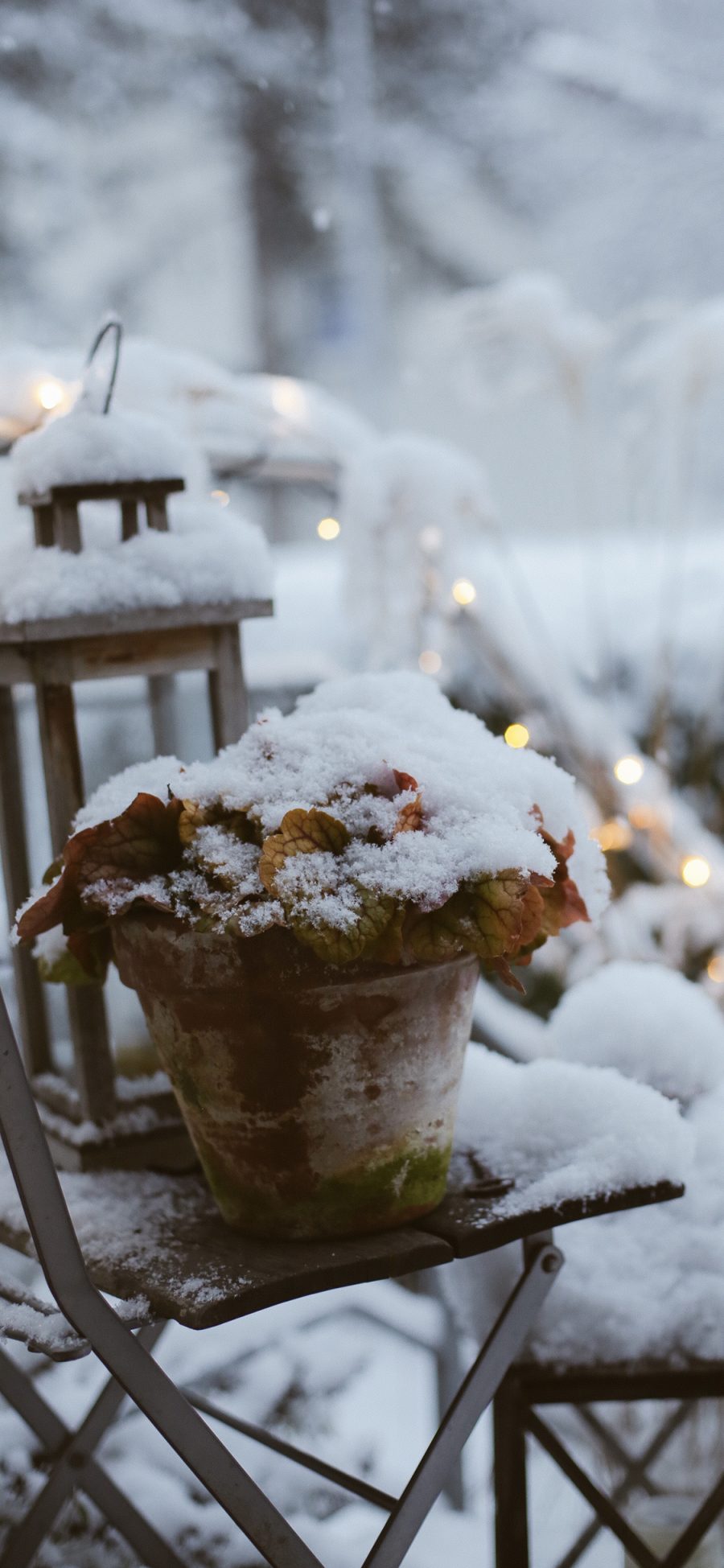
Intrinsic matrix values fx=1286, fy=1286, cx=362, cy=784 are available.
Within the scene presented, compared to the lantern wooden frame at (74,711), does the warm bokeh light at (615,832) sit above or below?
below

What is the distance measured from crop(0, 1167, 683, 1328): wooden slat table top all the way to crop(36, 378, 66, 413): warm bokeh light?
745mm

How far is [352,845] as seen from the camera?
0.75 metres

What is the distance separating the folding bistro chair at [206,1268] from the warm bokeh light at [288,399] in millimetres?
1102

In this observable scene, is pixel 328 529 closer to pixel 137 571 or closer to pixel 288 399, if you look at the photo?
pixel 288 399

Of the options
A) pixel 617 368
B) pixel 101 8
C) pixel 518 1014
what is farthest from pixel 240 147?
pixel 518 1014

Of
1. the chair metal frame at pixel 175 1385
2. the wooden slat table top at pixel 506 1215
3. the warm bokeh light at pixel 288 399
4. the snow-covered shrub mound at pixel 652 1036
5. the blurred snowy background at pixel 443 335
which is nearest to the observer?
the chair metal frame at pixel 175 1385

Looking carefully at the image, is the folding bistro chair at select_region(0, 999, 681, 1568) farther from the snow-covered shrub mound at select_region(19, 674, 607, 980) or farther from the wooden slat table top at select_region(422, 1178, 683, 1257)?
the snow-covered shrub mound at select_region(19, 674, 607, 980)

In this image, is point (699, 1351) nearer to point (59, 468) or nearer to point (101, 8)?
point (59, 468)

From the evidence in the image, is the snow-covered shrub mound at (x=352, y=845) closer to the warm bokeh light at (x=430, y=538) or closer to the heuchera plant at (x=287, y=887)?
the heuchera plant at (x=287, y=887)

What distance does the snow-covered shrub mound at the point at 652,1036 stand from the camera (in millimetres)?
1142

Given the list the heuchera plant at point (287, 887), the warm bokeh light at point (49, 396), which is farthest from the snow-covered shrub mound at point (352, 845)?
the warm bokeh light at point (49, 396)

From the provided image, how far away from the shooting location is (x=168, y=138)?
11.0 feet

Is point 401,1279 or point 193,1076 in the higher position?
point 193,1076

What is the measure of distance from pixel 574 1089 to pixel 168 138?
3.15m
